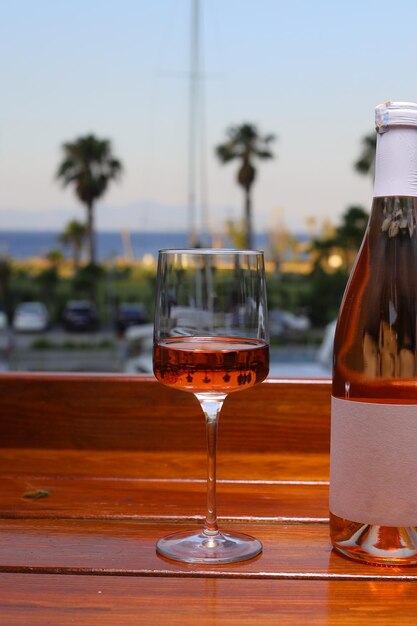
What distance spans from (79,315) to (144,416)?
89.7 ft

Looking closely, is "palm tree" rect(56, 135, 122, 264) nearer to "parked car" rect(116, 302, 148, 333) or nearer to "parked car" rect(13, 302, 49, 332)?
"parked car" rect(116, 302, 148, 333)

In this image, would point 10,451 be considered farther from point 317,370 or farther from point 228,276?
point 317,370

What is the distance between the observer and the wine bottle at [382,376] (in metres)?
0.55

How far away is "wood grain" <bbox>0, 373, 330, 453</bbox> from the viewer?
923 mm

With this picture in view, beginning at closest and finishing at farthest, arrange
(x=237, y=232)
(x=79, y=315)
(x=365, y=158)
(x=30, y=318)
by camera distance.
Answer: (x=365, y=158) → (x=237, y=232) → (x=30, y=318) → (x=79, y=315)

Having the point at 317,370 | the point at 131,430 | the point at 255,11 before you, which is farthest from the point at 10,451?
the point at 255,11

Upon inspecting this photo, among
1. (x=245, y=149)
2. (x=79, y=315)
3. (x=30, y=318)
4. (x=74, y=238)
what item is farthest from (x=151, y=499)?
(x=74, y=238)

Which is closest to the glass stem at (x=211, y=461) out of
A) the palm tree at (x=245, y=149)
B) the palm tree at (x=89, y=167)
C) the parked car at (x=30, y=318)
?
the palm tree at (x=245, y=149)

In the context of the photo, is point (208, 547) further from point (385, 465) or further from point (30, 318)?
point (30, 318)

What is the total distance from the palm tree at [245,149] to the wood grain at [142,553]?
21411 millimetres

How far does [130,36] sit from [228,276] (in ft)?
101

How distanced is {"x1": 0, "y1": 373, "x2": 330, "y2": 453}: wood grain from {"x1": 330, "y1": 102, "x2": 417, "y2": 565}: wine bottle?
1.02ft

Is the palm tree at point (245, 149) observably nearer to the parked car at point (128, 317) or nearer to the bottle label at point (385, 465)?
the parked car at point (128, 317)

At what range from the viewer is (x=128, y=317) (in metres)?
27.6
